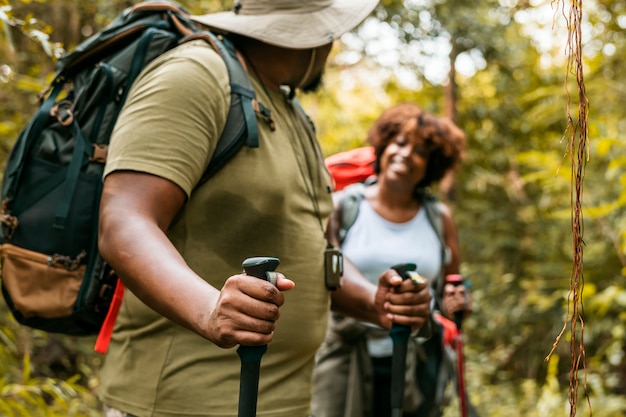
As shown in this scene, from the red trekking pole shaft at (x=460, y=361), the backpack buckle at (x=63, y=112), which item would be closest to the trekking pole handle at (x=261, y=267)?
the backpack buckle at (x=63, y=112)

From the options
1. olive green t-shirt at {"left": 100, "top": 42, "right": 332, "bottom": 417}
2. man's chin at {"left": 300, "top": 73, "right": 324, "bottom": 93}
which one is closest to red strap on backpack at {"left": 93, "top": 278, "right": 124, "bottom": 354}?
olive green t-shirt at {"left": 100, "top": 42, "right": 332, "bottom": 417}

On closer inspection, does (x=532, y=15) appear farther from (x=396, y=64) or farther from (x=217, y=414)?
(x=217, y=414)

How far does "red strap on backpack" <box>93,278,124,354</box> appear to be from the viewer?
71.1 inches

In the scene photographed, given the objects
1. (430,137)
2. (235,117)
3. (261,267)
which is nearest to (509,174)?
(430,137)

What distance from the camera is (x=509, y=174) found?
9531 mm

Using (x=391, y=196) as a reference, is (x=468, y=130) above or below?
below

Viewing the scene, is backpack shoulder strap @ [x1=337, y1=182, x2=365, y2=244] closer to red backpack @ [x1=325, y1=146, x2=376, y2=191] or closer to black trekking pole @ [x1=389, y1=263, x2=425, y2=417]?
red backpack @ [x1=325, y1=146, x2=376, y2=191]

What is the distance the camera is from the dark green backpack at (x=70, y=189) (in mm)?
1775

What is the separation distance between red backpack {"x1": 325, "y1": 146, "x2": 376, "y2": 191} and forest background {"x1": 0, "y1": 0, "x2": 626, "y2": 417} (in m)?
1.37

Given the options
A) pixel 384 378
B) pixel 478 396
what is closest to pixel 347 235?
pixel 384 378

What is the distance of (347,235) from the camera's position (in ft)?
13.3

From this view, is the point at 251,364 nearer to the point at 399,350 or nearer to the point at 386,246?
the point at 399,350

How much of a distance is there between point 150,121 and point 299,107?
2.49 ft

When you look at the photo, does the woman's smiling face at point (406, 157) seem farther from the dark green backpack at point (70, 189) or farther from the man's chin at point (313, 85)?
the dark green backpack at point (70, 189)
